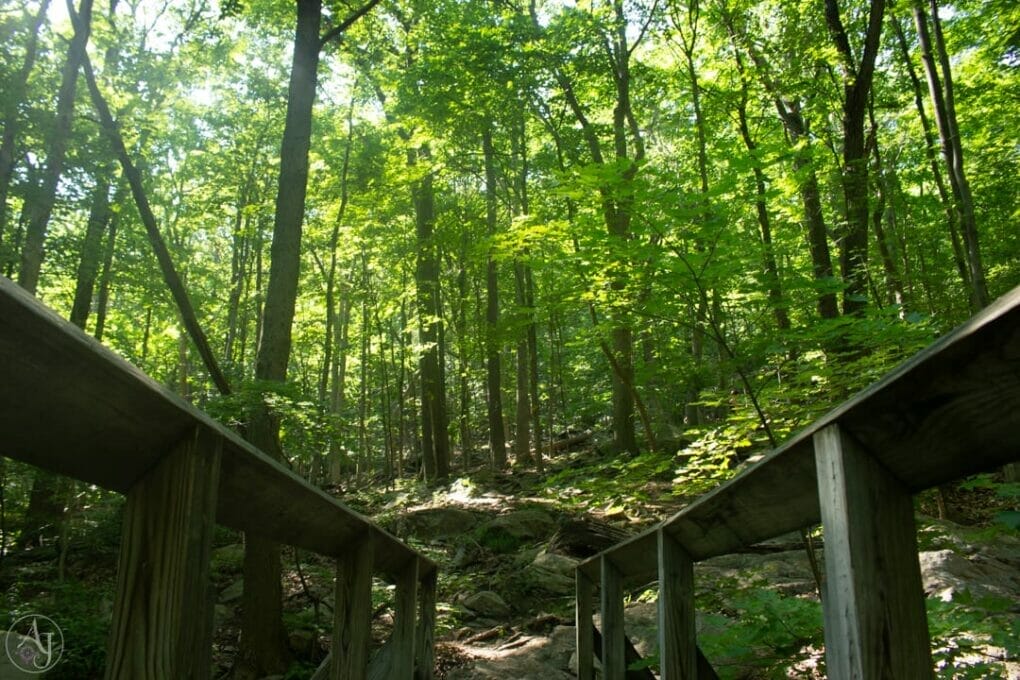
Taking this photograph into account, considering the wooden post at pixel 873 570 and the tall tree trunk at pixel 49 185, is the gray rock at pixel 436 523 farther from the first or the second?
the wooden post at pixel 873 570

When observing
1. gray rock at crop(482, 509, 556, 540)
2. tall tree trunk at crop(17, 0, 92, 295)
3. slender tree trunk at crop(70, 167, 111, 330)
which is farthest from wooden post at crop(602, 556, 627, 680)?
slender tree trunk at crop(70, 167, 111, 330)

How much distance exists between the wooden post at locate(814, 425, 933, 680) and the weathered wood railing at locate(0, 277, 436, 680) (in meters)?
1.16

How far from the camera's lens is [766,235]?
9.99 meters

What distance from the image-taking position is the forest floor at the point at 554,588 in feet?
10.3

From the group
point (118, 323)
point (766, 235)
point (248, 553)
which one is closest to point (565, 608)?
point (248, 553)

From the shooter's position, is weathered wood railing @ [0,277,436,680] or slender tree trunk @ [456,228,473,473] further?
slender tree trunk @ [456,228,473,473]

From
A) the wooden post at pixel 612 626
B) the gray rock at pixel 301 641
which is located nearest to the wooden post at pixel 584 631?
the wooden post at pixel 612 626

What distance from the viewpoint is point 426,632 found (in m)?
4.33

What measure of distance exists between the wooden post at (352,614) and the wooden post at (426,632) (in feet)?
5.84

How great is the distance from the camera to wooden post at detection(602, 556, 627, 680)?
3.36 metres

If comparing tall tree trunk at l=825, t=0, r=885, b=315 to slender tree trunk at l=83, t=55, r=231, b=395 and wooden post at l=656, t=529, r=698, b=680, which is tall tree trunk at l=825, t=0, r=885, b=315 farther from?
slender tree trunk at l=83, t=55, r=231, b=395

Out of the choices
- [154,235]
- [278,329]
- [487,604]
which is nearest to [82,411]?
[278,329]

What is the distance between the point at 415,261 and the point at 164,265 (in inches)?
503

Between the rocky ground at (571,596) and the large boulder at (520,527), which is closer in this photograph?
the rocky ground at (571,596)
